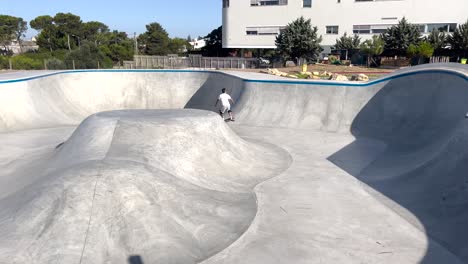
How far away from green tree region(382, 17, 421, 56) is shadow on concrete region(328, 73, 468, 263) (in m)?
36.1

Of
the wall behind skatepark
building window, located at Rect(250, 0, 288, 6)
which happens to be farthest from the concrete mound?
building window, located at Rect(250, 0, 288, 6)

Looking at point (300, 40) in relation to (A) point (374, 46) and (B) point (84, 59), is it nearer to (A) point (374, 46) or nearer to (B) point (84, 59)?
(A) point (374, 46)

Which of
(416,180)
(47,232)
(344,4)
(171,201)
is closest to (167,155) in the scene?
(171,201)

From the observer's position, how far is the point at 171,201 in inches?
257

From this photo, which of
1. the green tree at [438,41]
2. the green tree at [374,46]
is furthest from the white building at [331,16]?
the green tree at [374,46]

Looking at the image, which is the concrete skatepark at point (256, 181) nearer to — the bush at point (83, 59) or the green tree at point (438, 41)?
the bush at point (83, 59)

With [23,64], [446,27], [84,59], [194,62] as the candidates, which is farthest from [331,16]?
[23,64]

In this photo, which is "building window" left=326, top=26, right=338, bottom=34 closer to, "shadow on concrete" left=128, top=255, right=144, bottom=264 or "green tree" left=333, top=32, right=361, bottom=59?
"green tree" left=333, top=32, right=361, bottom=59

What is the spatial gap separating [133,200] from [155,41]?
9288 centimetres

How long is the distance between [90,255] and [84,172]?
1796 mm

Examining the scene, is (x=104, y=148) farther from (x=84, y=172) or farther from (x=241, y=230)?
(x=241, y=230)

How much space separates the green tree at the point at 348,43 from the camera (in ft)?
169

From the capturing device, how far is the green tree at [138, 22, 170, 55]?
92300 mm

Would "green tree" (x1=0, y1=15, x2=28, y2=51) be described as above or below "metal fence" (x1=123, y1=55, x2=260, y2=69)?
above
